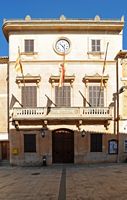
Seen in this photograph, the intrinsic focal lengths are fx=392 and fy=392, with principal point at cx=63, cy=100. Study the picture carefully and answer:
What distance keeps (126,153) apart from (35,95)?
29.3 ft

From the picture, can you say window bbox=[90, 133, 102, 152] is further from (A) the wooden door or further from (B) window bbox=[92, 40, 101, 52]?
(A) the wooden door

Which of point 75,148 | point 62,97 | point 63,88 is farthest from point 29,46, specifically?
point 75,148

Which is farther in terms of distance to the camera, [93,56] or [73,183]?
[93,56]

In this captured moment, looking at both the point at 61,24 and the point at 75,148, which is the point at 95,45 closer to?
the point at 61,24

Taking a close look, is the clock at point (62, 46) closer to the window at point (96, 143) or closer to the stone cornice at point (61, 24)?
the stone cornice at point (61, 24)

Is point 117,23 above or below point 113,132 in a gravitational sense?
above

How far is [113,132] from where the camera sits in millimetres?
32656

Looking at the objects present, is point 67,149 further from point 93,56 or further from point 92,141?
point 93,56

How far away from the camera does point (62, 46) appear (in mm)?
33125

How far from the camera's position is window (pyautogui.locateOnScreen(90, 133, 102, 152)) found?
3253cm

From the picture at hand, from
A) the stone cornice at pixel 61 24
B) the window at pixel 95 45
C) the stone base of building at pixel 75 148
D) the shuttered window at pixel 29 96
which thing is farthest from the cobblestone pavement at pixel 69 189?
the stone cornice at pixel 61 24

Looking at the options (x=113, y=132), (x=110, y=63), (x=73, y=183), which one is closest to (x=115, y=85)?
(x=110, y=63)

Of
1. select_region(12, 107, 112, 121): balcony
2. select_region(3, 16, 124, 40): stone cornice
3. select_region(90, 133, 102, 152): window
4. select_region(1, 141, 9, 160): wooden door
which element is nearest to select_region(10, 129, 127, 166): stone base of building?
select_region(90, 133, 102, 152): window

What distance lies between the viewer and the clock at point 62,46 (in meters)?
33.1
